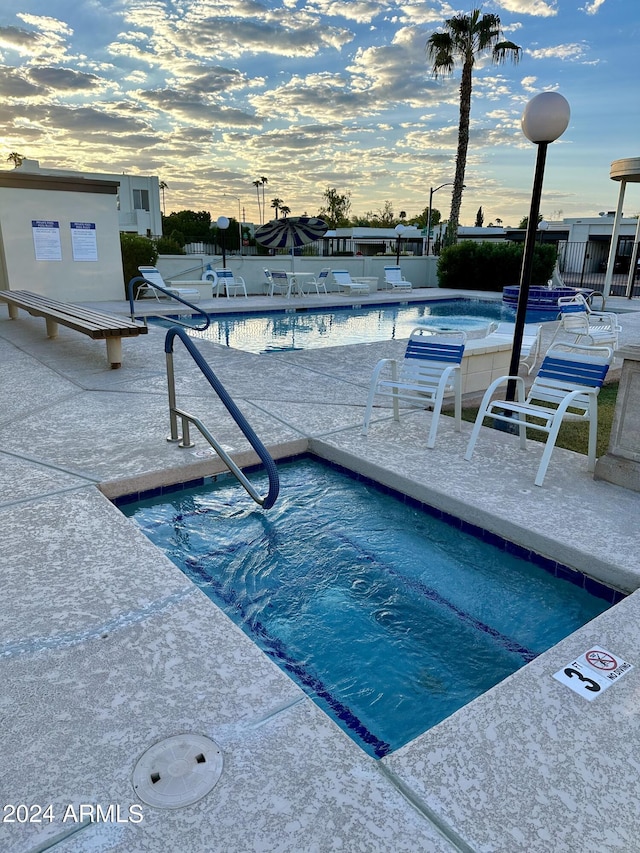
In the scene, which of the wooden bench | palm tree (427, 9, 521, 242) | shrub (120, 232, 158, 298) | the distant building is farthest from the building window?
the wooden bench

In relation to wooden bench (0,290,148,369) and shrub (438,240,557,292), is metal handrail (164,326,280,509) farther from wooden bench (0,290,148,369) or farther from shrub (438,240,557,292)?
shrub (438,240,557,292)

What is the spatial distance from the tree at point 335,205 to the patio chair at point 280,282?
69.4 m

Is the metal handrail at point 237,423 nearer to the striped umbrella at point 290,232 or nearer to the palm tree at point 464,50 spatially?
the striped umbrella at point 290,232

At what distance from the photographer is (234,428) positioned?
4.77 metres

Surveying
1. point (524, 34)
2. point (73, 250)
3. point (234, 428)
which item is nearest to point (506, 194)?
point (524, 34)

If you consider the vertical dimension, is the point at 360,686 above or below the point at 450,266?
below

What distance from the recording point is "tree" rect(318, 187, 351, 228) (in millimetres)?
82769

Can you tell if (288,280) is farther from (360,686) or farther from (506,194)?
(506,194)

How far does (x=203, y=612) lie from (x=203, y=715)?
597mm

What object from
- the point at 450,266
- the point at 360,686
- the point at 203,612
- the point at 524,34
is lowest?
the point at 360,686

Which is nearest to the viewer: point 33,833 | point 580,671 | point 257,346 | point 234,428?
point 33,833

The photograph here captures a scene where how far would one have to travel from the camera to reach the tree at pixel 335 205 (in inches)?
3259

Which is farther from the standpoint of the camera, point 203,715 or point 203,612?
point 203,612

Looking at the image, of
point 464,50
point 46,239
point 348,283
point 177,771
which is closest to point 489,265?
point 348,283
